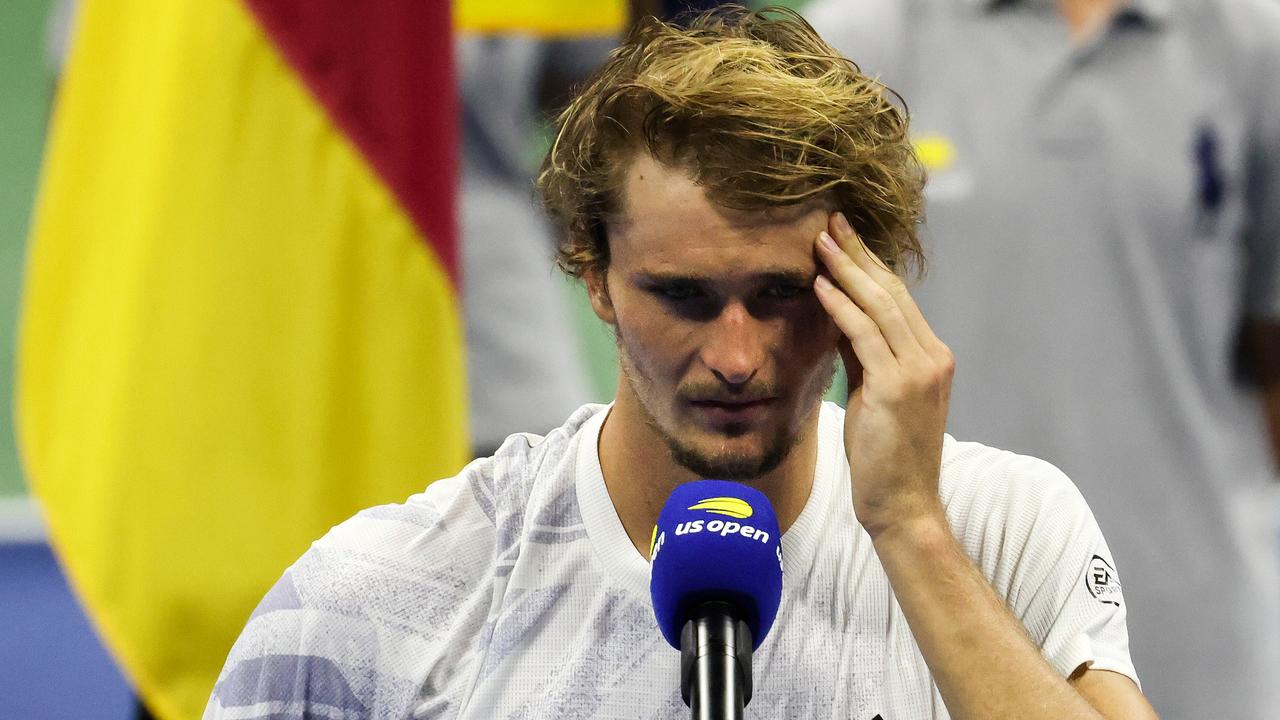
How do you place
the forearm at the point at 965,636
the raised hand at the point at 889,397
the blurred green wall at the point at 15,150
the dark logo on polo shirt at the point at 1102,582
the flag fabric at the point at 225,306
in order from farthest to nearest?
the blurred green wall at the point at 15,150
the flag fabric at the point at 225,306
the dark logo on polo shirt at the point at 1102,582
the raised hand at the point at 889,397
the forearm at the point at 965,636

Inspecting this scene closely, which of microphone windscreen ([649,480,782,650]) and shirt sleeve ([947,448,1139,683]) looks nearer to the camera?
microphone windscreen ([649,480,782,650])

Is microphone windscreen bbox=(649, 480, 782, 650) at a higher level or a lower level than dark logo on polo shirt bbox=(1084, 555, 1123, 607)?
lower

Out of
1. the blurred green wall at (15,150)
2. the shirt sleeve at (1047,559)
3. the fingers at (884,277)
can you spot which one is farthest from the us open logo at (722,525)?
the blurred green wall at (15,150)

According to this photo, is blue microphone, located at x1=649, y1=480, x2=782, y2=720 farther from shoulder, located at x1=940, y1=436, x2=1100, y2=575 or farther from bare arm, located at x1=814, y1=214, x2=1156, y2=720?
shoulder, located at x1=940, y1=436, x2=1100, y2=575

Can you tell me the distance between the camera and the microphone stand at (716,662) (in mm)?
1466

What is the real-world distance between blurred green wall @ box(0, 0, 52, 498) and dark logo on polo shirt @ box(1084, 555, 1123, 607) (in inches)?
246

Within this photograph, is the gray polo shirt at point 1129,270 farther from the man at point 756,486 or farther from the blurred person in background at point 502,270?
the man at point 756,486

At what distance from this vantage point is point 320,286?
10.9 ft

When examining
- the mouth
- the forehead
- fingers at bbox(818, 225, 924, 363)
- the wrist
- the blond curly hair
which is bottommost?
the wrist

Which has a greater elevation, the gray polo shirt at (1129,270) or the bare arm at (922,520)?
the gray polo shirt at (1129,270)

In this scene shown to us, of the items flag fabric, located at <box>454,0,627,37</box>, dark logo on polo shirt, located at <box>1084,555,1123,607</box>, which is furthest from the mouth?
flag fabric, located at <box>454,0,627,37</box>

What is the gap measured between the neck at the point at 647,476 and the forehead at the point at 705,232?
0.19 m

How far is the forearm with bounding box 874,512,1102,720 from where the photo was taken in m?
1.93

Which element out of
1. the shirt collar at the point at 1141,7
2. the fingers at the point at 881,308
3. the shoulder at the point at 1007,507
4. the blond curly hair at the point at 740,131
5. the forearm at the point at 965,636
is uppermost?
the shirt collar at the point at 1141,7
